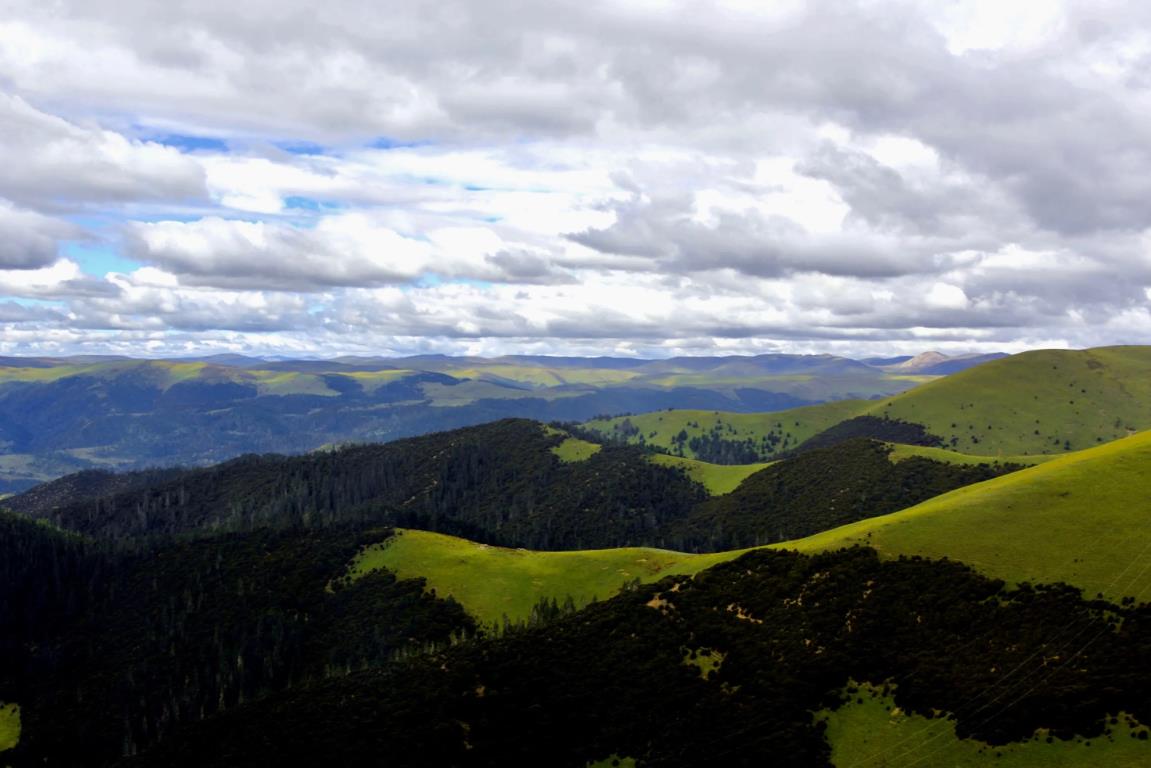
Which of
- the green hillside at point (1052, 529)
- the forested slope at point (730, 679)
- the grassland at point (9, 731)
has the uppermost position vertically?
the green hillside at point (1052, 529)

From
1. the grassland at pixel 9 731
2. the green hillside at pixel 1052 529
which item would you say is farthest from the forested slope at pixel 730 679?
the grassland at pixel 9 731

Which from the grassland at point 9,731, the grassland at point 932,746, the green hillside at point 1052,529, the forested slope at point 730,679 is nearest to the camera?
the grassland at point 932,746

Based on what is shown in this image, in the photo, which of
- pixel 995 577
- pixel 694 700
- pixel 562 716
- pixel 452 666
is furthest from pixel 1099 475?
pixel 452 666

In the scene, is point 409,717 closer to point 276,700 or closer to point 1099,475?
point 276,700

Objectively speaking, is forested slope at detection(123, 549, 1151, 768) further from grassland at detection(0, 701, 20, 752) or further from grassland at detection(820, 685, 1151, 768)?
grassland at detection(0, 701, 20, 752)

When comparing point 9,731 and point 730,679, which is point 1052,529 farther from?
point 9,731

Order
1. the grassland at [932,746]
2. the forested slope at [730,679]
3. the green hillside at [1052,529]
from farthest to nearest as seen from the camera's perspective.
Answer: the green hillside at [1052,529], the forested slope at [730,679], the grassland at [932,746]

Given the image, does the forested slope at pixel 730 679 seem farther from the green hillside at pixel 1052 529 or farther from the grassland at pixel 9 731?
the grassland at pixel 9 731

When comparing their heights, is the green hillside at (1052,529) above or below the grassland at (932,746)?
above
